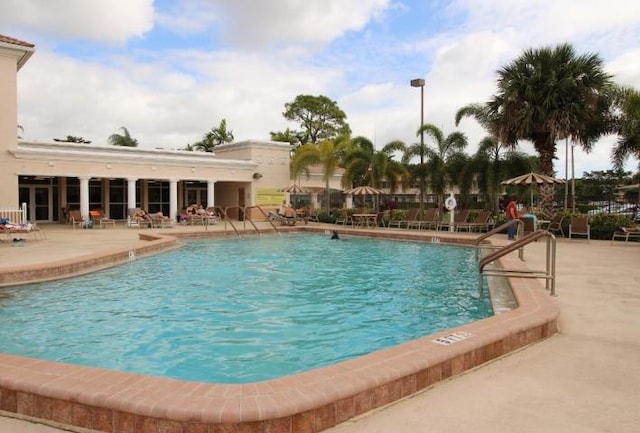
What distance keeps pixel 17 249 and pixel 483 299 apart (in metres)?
11.3

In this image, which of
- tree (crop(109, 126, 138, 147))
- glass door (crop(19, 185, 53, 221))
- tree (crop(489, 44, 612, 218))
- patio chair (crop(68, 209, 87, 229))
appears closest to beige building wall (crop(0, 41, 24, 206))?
patio chair (crop(68, 209, 87, 229))

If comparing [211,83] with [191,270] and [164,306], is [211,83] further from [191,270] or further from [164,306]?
[164,306]

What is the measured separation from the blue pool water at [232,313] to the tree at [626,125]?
8.96m

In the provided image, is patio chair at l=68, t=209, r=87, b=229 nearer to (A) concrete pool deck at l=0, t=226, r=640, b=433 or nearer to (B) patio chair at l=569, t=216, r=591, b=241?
(B) patio chair at l=569, t=216, r=591, b=241

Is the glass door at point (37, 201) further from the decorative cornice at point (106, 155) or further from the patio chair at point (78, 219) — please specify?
the patio chair at point (78, 219)

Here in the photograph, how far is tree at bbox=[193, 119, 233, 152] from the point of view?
42.9 metres

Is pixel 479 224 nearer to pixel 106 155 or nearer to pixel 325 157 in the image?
pixel 325 157

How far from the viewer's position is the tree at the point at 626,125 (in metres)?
16.2

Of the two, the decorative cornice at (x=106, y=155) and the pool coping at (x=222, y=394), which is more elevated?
the decorative cornice at (x=106, y=155)

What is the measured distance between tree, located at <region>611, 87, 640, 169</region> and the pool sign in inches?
591

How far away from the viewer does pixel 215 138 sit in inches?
1700

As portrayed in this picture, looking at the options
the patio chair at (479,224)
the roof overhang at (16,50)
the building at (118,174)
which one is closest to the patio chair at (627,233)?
the patio chair at (479,224)

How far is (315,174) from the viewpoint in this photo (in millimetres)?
32625

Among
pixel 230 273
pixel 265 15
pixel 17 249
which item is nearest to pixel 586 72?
pixel 265 15
